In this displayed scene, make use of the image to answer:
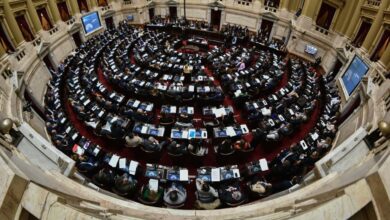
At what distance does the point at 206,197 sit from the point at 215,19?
954 inches

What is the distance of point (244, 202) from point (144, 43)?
1802 centimetres

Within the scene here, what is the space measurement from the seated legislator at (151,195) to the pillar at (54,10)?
62.2ft

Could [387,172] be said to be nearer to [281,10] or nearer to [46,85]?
[46,85]

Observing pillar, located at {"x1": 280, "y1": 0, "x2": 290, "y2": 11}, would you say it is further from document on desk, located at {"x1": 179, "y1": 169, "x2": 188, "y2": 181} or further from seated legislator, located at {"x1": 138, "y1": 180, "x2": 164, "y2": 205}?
seated legislator, located at {"x1": 138, "y1": 180, "x2": 164, "y2": 205}

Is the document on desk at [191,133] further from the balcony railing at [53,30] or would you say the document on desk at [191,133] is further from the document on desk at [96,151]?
the balcony railing at [53,30]

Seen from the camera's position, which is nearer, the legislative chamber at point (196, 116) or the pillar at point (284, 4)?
the legislative chamber at point (196, 116)

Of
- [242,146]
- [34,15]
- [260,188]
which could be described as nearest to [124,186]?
[260,188]

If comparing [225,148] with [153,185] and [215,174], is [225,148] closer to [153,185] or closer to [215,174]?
[215,174]

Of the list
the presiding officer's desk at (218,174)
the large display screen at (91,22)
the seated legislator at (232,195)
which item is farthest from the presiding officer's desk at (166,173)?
the large display screen at (91,22)

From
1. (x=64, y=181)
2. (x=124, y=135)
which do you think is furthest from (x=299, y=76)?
(x=64, y=181)

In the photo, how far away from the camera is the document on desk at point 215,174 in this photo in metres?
9.74

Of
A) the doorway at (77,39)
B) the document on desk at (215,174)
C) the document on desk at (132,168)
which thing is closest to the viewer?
the document on desk at (215,174)

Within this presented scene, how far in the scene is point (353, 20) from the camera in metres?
17.4

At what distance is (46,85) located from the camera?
1747cm
